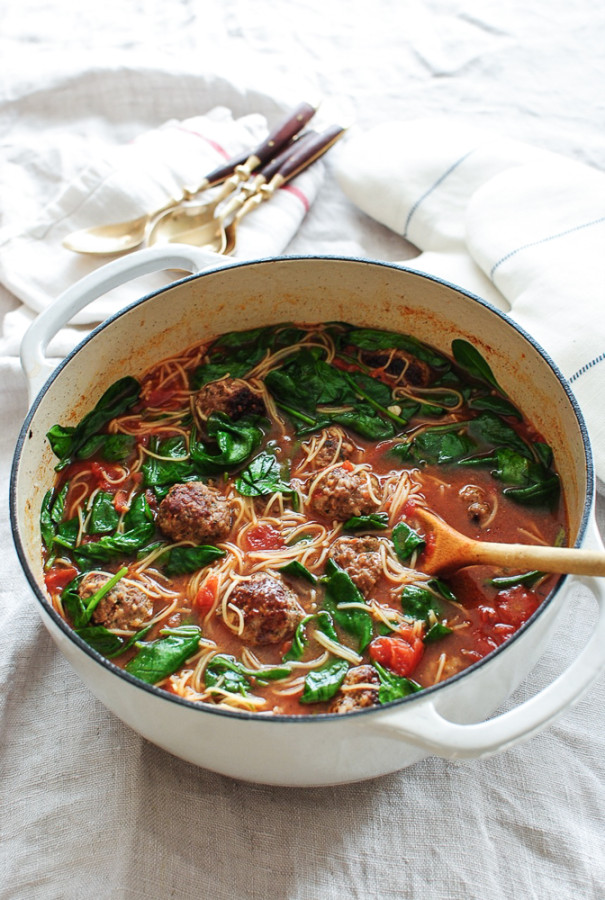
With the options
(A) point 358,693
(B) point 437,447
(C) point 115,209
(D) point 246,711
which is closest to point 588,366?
(B) point 437,447

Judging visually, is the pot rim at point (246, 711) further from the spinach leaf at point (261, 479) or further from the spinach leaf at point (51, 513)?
the spinach leaf at point (261, 479)

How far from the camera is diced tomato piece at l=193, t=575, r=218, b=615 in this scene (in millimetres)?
4027

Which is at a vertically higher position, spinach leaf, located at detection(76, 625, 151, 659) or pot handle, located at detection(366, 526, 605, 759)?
pot handle, located at detection(366, 526, 605, 759)

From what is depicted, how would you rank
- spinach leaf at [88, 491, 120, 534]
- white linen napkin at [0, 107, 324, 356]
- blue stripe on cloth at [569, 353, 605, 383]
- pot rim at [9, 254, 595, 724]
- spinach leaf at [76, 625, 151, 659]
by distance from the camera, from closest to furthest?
pot rim at [9, 254, 595, 724]
spinach leaf at [76, 625, 151, 659]
spinach leaf at [88, 491, 120, 534]
blue stripe on cloth at [569, 353, 605, 383]
white linen napkin at [0, 107, 324, 356]

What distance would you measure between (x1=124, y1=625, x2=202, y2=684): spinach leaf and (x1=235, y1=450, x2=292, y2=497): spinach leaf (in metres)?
0.83

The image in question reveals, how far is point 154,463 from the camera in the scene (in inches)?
181

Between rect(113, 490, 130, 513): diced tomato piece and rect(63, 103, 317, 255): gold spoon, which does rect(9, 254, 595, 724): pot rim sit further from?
rect(63, 103, 317, 255): gold spoon

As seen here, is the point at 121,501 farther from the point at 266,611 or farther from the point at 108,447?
the point at 266,611

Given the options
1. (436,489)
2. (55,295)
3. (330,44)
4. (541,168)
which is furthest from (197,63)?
(436,489)

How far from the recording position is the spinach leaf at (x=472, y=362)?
4652mm

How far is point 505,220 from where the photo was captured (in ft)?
17.0

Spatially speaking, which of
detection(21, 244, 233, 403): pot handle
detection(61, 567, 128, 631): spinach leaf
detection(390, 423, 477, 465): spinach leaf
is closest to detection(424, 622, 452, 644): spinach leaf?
detection(390, 423, 477, 465): spinach leaf

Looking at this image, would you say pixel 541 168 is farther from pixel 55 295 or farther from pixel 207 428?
pixel 55 295

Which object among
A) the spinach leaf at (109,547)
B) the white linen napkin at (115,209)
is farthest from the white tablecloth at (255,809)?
the spinach leaf at (109,547)
